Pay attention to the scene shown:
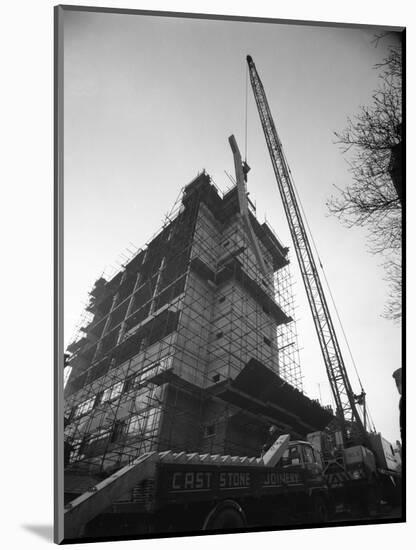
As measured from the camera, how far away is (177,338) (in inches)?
586

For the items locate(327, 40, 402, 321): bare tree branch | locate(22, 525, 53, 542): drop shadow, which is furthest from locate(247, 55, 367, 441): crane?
locate(22, 525, 53, 542): drop shadow

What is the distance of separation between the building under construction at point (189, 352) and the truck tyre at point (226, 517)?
4423mm

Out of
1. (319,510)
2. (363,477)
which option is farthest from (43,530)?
(363,477)

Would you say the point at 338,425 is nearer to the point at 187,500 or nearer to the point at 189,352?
the point at 189,352

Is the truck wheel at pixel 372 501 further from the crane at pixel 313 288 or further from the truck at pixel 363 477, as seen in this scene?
the crane at pixel 313 288

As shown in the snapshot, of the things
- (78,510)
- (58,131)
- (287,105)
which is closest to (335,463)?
(78,510)

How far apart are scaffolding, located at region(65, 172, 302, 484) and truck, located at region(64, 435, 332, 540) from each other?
414 centimetres

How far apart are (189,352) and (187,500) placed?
25.6ft

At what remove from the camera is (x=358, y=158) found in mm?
10023

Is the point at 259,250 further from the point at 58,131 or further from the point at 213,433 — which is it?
the point at 58,131

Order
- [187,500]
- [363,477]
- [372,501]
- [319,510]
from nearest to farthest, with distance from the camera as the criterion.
→ 1. [187,500]
2. [319,510]
3. [372,501]
4. [363,477]

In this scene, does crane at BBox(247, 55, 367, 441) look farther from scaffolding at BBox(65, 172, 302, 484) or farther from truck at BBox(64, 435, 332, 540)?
truck at BBox(64, 435, 332, 540)

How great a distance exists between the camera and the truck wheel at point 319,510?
27.6 ft

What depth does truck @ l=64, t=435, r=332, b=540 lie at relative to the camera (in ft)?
22.5
